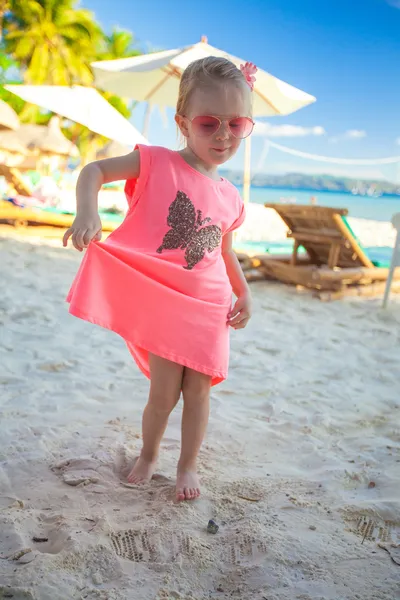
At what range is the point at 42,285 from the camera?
5.21m

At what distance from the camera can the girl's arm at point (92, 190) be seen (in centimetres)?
143

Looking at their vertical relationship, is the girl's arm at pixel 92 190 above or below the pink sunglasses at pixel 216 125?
below

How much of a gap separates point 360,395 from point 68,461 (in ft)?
5.93

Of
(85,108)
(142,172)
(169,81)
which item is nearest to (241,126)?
(142,172)

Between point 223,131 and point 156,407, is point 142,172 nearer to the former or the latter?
point 223,131

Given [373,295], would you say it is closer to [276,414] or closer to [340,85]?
[276,414]

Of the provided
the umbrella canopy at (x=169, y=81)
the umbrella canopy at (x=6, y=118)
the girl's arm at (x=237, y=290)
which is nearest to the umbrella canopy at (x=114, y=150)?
the umbrella canopy at (x=6, y=118)

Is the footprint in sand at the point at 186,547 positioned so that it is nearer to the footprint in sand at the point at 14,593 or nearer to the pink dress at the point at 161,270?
the footprint in sand at the point at 14,593

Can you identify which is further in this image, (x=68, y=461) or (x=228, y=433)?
(x=228, y=433)

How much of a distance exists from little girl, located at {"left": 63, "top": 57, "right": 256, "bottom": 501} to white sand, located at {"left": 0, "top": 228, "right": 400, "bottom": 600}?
0.93 ft

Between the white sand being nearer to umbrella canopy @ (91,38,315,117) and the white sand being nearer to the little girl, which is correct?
the little girl

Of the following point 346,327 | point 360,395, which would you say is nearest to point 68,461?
point 360,395

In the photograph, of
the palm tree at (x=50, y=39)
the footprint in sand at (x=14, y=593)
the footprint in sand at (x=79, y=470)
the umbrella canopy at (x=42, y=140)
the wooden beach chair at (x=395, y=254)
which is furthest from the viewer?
the palm tree at (x=50, y=39)

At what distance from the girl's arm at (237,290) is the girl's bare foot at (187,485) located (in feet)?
1.81
